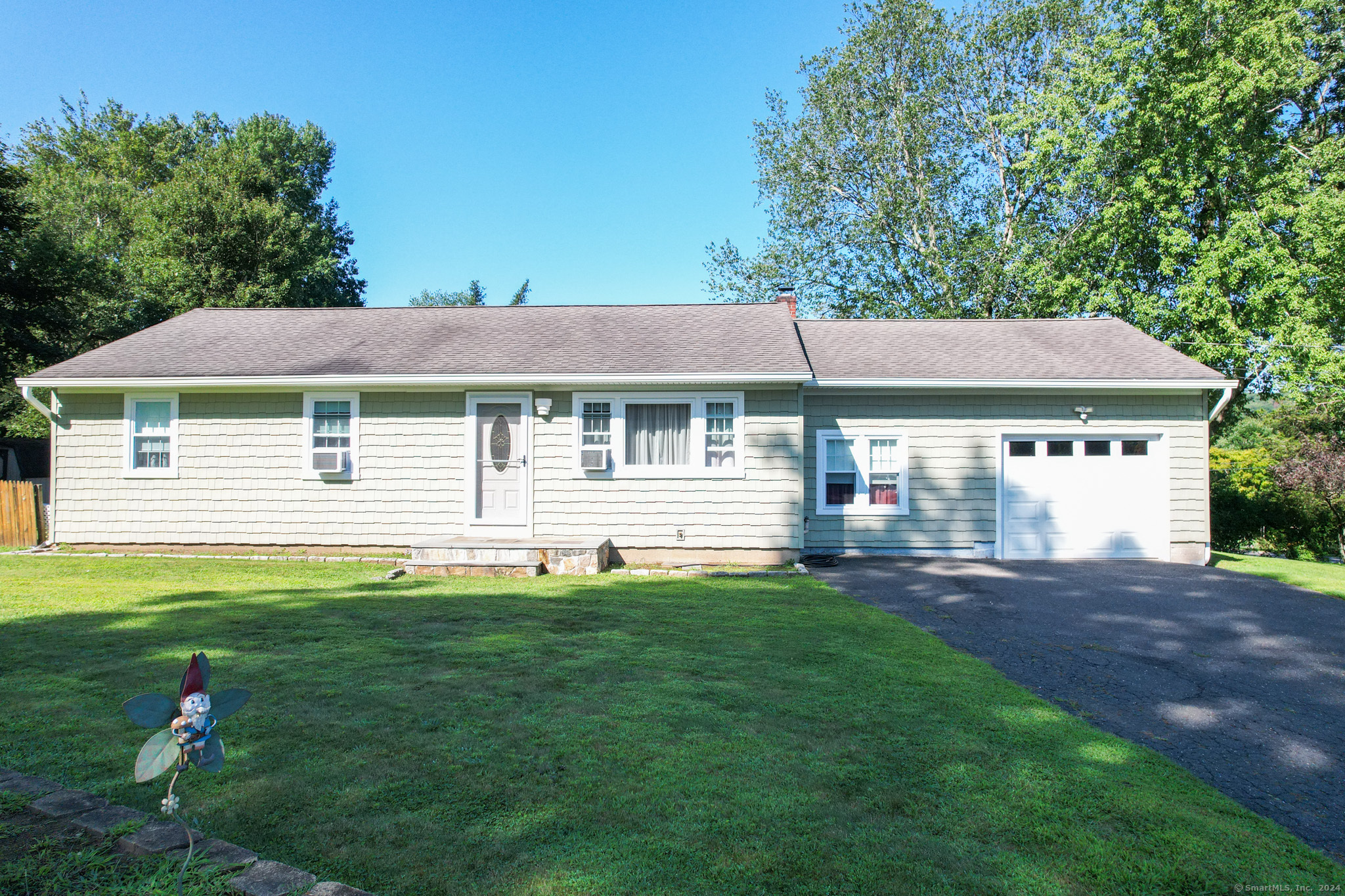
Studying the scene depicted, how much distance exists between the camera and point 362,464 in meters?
10.8

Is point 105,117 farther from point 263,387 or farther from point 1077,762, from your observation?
point 1077,762

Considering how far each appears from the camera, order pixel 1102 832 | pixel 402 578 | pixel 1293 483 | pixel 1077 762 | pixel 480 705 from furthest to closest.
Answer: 1. pixel 1293 483
2. pixel 402 578
3. pixel 480 705
4. pixel 1077 762
5. pixel 1102 832

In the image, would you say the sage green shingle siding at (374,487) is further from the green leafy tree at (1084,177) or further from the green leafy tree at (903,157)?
the green leafy tree at (903,157)

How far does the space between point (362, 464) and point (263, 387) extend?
1.80m

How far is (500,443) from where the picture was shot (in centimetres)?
1070

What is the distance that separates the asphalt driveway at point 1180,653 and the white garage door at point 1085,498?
2.28 feet

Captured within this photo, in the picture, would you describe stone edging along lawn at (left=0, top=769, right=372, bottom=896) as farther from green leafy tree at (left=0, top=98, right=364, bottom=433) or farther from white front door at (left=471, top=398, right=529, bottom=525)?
green leafy tree at (left=0, top=98, right=364, bottom=433)

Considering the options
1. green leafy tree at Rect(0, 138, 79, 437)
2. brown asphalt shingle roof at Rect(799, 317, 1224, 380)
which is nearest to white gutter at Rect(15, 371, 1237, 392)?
brown asphalt shingle roof at Rect(799, 317, 1224, 380)

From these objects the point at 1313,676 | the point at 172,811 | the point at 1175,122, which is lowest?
the point at 1313,676

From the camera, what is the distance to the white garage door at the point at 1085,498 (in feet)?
37.1

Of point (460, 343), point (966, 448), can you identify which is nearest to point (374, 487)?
point (460, 343)

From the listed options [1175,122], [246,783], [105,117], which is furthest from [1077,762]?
[105,117]

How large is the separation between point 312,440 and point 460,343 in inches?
105

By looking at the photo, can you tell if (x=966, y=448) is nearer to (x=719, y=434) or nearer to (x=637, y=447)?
(x=719, y=434)
